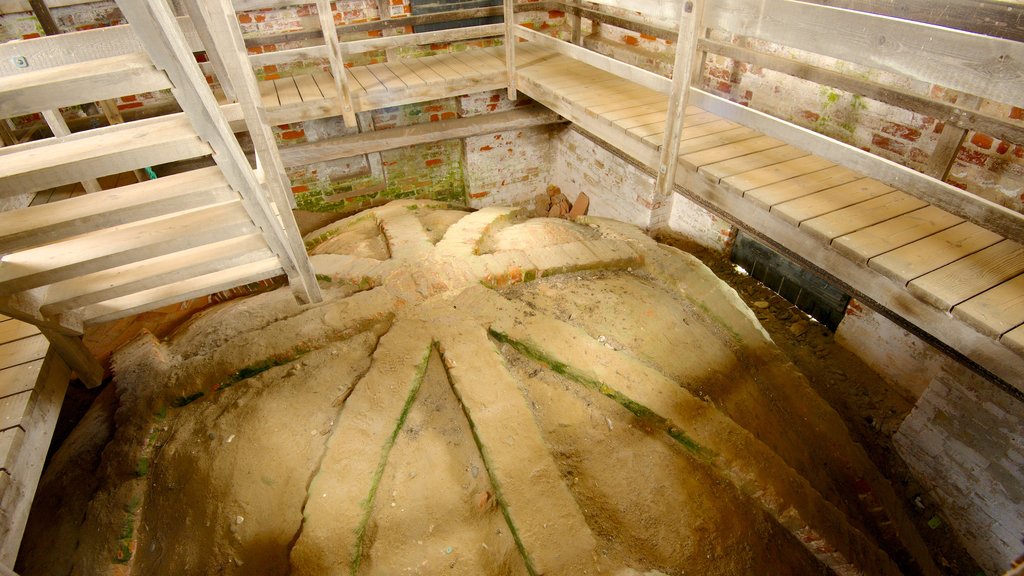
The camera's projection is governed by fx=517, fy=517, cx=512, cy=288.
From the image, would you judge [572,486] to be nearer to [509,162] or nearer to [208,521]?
[208,521]

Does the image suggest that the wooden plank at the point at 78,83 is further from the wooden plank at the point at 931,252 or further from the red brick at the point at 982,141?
the red brick at the point at 982,141

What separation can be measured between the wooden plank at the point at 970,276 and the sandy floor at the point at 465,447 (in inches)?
48.7

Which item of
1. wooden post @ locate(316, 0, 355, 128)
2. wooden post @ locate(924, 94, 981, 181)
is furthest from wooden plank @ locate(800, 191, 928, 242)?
wooden post @ locate(316, 0, 355, 128)

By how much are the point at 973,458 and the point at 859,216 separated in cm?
195

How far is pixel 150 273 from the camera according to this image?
279 cm

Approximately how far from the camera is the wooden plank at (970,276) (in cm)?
221

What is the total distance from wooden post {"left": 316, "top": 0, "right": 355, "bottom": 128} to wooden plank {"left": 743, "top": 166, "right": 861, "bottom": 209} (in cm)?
334

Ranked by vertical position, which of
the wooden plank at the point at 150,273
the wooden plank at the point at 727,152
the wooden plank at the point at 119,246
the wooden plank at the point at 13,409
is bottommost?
the wooden plank at the point at 13,409

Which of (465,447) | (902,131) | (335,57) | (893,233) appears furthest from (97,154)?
(902,131)

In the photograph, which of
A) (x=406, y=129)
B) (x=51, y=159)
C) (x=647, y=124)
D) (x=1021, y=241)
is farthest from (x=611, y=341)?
(x=406, y=129)

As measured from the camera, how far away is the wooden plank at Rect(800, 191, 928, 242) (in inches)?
103

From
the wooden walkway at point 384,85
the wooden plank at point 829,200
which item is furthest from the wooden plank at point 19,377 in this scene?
the wooden plank at point 829,200

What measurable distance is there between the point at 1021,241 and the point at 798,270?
7.68 feet

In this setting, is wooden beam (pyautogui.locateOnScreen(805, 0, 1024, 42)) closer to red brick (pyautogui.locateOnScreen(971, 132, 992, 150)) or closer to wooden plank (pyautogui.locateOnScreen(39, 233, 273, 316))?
red brick (pyautogui.locateOnScreen(971, 132, 992, 150))
